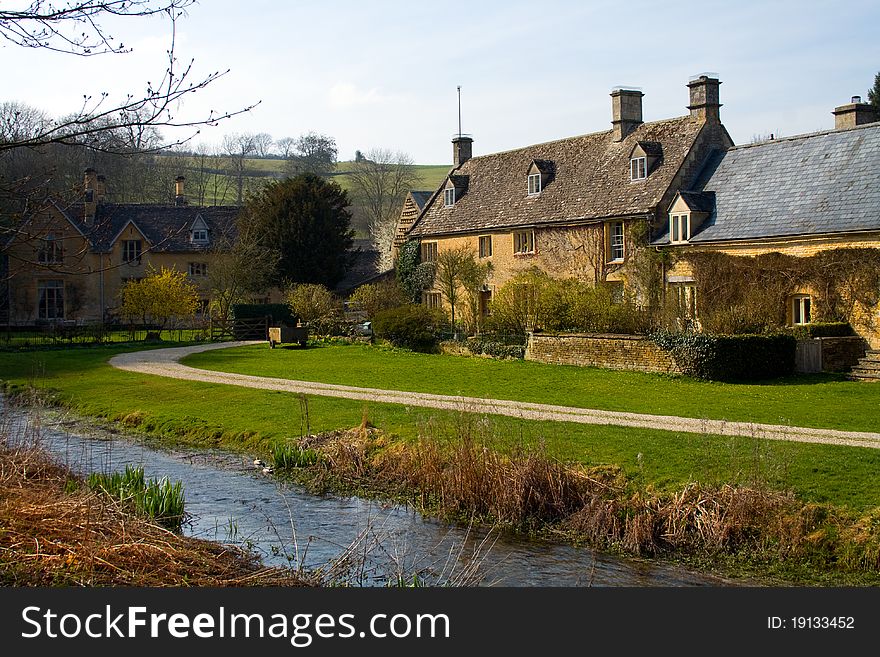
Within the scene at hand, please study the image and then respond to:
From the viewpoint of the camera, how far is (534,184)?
4003cm

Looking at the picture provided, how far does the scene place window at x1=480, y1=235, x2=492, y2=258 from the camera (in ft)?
133

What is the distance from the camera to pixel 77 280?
174ft

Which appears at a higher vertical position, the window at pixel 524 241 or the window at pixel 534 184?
the window at pixel 534 184

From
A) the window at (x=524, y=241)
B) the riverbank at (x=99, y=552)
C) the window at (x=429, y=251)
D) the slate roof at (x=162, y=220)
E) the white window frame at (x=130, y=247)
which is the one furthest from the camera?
the white window frame at (x=130, y=247)

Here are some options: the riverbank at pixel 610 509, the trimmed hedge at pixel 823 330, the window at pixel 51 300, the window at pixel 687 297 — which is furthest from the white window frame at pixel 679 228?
the window at pixel 51 300

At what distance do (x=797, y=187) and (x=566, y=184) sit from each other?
10.8 m

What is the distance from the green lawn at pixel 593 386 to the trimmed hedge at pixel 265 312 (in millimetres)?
10879

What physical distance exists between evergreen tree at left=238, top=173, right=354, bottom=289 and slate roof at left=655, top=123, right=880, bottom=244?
2288 cm

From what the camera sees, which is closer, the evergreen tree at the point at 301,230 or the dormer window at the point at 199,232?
the evergreen tree at the point at 301,230

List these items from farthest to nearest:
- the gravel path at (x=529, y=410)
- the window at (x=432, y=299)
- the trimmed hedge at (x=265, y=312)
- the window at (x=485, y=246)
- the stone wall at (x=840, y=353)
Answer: the window at (x=432, y=299), the trimmed hedge at (x=265, y=312), the window at (x=485, y=246), the stone wall at (x=840, y=353), the gravel path at (x=529, y=410)

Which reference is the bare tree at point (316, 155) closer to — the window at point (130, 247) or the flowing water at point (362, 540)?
the window at point (130, 247)

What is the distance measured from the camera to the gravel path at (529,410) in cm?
1449

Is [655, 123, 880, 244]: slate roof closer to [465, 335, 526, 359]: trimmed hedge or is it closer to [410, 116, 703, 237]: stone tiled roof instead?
[410, 116, 703, 237]: stone tiled roof

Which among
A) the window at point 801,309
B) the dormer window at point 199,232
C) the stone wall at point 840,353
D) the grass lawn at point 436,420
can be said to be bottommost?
the grass lawn at point 436,420
